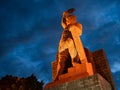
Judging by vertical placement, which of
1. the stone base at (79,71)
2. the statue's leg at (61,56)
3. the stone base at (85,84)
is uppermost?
the statue's leg at (61,56)

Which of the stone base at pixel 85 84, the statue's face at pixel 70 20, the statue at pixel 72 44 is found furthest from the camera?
the statue's face at pixel 70 20

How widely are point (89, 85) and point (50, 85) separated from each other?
1.42m

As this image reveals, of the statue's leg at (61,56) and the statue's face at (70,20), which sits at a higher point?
the statue's face at (70,20)

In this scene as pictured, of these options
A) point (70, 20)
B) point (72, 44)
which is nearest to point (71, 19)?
point (70, 20)

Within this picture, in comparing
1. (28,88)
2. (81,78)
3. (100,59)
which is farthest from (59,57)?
(28,88)

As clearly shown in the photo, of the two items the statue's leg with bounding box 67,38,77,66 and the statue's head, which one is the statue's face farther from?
the statue's leg with bounding box 67,38,77,66

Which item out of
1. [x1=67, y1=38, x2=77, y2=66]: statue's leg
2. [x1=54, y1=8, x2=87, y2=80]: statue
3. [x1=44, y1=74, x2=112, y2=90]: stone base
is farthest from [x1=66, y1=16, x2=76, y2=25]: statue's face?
[x1=44, y1=74, x2=112, y2=90]: stone base

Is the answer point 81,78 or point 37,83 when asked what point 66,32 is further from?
point 37,83

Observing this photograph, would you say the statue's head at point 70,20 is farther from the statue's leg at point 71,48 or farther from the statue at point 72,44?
the statue's leg at point 71,48

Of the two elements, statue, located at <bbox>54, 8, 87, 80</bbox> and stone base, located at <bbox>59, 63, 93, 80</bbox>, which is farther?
statue, located at <bbox>54, 8, 87, 80</bbox>

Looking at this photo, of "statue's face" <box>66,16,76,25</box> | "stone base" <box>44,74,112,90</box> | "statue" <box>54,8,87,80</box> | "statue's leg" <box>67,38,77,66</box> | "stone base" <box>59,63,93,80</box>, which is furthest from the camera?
"statue's face" <box>66,16,76,25</box>

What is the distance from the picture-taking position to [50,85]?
5.95m

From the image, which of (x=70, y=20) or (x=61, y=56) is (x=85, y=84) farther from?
(x=70, y=20)

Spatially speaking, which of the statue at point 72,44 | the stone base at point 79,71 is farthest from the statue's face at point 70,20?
the stone base at point 79,71
